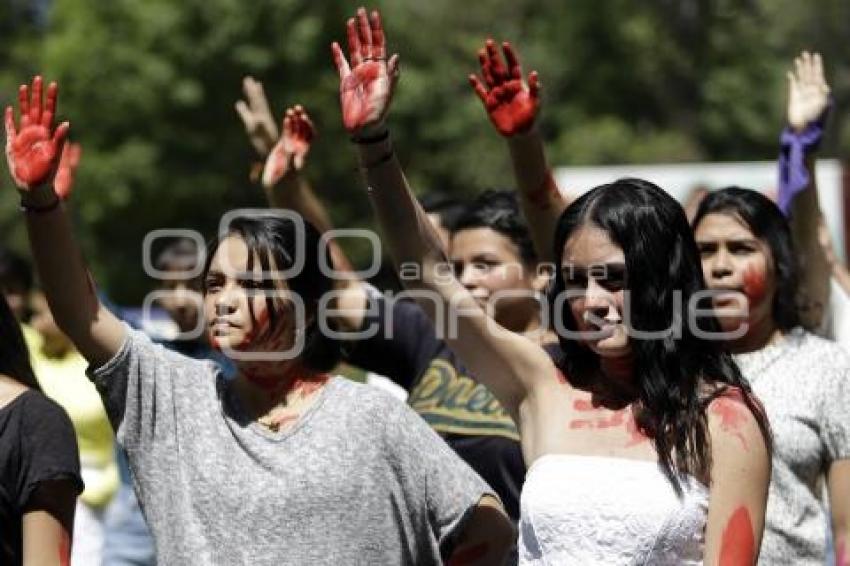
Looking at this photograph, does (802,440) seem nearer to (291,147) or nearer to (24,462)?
(291,147)

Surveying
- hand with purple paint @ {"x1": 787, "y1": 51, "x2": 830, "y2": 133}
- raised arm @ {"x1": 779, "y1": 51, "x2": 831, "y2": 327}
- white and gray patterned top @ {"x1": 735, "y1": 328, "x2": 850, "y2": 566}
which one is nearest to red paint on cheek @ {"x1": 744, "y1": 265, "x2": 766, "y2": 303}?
white and gray patterned top @ {"x1": 735, "y1": 328, "x2": 850, "y2": 566}

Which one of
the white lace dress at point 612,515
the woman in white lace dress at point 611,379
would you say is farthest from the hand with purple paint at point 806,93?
the white lace dress at point 612,515

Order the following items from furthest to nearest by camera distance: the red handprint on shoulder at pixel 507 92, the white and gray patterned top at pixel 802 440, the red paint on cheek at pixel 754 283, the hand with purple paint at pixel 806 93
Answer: the hand with purple paint at pixel 806 93 → the red paint on cheek at pixel 754 283 → the white and gray patterned top at pixel 802 440 → the red handprint on shoulder at pixel 507 92

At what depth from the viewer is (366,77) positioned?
367 centimetres

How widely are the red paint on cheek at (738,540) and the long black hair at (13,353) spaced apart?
1614 millimetres

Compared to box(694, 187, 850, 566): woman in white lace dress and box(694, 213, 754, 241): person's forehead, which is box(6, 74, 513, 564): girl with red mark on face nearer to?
box(694, 187, 850, 566): woman in white lace dress

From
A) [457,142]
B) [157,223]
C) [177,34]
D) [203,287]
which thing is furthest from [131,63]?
[203,287]

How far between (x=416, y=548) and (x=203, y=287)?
75cm

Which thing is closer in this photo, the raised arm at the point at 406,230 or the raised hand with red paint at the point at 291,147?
the raised arm at the point at 406,230

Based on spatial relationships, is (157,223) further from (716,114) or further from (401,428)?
(401,428)

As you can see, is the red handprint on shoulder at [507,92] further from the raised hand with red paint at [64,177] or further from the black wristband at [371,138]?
the raised hand with red paint at [64,177]

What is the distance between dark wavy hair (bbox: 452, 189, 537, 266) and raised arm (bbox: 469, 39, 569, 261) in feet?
1.61

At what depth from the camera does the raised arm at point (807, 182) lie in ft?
17.4

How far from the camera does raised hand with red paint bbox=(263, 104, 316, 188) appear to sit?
5012mm
